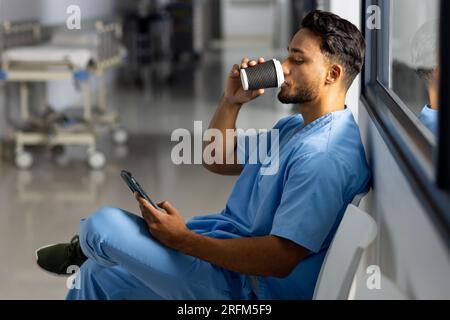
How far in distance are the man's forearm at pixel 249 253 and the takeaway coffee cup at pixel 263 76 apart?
0.40 m

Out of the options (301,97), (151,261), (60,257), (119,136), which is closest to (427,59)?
(301,97)

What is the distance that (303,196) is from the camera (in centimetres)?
175

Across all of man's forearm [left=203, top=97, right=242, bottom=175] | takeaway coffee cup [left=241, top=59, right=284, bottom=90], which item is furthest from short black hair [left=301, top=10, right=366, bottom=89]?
man's forearm [left=203, top=97, right=242, bottom=175]

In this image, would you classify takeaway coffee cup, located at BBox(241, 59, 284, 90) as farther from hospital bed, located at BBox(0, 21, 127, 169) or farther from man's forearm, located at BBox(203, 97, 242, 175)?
hospital bed, located at BBox(0, 21, 127, 169)

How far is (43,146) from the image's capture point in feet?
20.1

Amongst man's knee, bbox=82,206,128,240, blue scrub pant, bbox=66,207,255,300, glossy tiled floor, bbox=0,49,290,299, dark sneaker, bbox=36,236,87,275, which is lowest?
glossy tiled floor, bbox=0,49,290,299

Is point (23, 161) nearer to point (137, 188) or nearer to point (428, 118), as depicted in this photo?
point (137, 188)

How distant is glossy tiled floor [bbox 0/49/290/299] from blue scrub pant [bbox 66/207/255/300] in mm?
1293

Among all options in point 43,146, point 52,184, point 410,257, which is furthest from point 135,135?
point 410,257

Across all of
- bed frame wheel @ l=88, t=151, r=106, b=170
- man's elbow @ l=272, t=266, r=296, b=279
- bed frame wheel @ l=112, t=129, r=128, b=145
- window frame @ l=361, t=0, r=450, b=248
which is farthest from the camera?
bed frame wheel @ l=112, t=129, r=128, b=145

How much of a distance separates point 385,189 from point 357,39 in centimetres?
37

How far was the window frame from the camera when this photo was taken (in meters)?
1.33

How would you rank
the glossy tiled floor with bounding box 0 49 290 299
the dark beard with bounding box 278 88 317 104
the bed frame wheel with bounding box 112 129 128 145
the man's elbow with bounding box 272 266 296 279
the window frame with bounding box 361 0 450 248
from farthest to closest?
the bed frame wheel with bounding box 112 129 128 145 < the glossy tiled floor with bounding box 0 49 290 299 < the dark beard with bounding box 278 88 317 104 < the man's elbow with bounding box 272 266 296 279 < the window frame with bounding box 361 0 450 248

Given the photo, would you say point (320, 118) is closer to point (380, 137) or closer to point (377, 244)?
point (380, 137)
